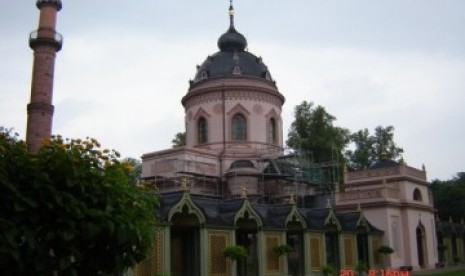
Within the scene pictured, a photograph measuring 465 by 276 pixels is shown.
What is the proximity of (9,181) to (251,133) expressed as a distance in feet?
97.1

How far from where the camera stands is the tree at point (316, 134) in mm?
48625

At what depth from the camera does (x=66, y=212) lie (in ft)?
28.7

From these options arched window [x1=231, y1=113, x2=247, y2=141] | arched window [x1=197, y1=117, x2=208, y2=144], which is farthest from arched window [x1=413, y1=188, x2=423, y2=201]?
arched window [x1=197, y1=117, x2=208, y2=144]

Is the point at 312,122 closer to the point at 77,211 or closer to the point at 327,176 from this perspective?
the point at 327,176

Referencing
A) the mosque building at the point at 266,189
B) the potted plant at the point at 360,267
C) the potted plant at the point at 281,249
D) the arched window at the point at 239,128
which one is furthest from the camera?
the arched window at the point at 239,128

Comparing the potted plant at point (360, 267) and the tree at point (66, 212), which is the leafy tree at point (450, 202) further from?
the tree at point (66, 212)

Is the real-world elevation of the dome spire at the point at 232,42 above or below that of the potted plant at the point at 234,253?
above

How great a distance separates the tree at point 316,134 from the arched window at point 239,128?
1089 centimetres

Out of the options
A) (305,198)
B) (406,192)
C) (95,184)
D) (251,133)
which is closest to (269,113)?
(251,133)

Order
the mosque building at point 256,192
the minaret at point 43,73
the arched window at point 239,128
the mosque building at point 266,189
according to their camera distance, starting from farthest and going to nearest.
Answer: the arched window at point 239,128 < the minaret at point 43,73 < the mosque building at point 266,189 < the mosque building at point 256,192

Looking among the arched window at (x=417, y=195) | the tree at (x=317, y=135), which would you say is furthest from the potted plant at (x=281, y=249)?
the tree at (x=317, y=135)

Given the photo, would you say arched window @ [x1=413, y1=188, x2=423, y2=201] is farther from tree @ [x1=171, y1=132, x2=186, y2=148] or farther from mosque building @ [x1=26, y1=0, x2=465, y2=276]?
tree @ [x1=171, y1=132, x2=186, y2=148]

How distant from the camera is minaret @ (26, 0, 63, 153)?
2952 cm

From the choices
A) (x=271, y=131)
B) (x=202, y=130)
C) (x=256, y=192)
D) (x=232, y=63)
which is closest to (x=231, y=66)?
(x=232, y=63)
